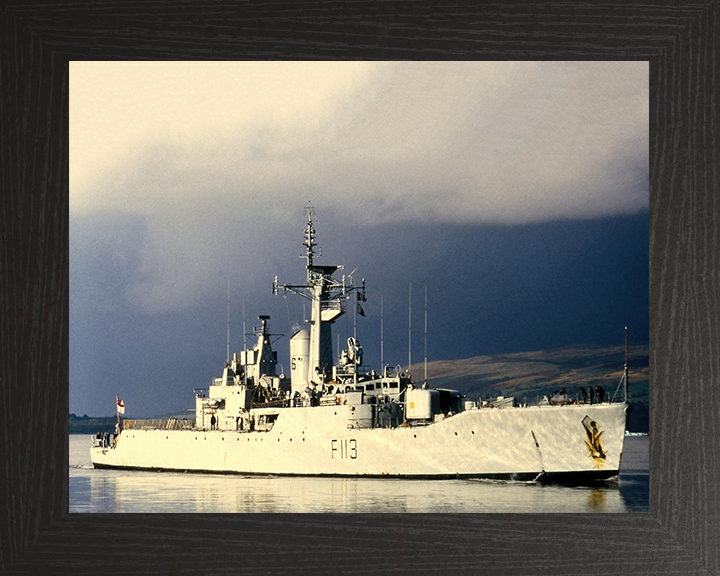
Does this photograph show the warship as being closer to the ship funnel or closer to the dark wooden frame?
the ship funnel

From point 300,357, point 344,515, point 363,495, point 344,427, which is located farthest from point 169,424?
point 344,515


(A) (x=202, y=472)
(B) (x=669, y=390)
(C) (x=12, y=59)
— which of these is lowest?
(A) (x=202, y=472)

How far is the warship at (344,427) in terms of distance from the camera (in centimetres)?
Result: 1482

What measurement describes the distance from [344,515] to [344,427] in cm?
906

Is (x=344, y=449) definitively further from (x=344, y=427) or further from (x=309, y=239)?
(x=309, y=239)

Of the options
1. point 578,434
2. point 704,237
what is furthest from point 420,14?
point 578,434

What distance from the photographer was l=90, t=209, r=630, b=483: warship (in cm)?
1482

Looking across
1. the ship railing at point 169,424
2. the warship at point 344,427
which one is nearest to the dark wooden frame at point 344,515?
the warship at point 344,427

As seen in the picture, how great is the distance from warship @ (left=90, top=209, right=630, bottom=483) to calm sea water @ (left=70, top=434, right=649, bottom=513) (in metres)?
0.63

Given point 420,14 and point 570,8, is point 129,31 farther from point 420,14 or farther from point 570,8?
point 570,8

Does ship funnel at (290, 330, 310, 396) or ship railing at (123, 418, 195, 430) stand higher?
ship funnel at (290, 330, 310, 396)

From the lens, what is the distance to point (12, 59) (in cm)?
882

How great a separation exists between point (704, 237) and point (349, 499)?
Answer: 6835 millimetres

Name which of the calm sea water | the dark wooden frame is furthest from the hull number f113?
the dark wooden frame
